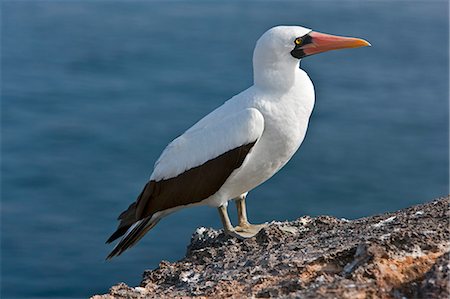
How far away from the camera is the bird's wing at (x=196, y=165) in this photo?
8555 millimetres

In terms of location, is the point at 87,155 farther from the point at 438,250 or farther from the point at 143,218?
the point at 438,250

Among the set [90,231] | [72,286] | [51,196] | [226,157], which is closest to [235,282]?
[226,157]

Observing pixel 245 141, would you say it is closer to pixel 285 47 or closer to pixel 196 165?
pixel 196 165

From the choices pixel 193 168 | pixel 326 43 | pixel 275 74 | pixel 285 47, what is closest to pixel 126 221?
pixel 193 168

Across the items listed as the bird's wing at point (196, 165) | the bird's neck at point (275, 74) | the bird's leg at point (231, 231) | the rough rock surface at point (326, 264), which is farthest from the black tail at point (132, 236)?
the bird's neck at point (275, 74)

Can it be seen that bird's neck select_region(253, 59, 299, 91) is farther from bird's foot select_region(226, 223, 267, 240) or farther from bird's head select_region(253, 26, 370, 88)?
bird's foot select_region(226, 223, 267, 240)

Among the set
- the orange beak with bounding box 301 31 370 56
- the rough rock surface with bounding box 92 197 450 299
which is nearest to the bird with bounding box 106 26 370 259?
the orange beak with bounding box 301 31 370 56

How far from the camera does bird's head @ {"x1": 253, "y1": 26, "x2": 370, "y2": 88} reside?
8.71 metres

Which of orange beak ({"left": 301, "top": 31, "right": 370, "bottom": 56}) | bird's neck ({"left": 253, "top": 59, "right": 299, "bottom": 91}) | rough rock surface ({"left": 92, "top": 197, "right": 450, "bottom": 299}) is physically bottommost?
rough rock surface ({"left": 92, "top": 197, "right": 450, "bottom": 299})

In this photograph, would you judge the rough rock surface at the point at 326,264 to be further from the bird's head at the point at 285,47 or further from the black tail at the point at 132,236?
the bird's head at the point at 285,47

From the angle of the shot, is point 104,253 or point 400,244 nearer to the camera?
point 400,244

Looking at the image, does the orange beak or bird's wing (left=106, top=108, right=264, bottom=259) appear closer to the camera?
bird's wing (left=106, top=108, right=264, bottom=259)

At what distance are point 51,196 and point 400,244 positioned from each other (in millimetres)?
14966

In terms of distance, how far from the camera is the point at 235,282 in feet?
21.1
